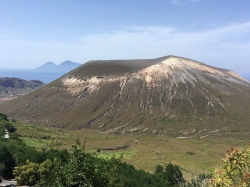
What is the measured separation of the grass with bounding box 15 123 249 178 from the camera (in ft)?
172

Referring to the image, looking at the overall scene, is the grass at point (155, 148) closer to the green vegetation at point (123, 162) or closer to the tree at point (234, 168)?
the green vegetation at point (123, 162)

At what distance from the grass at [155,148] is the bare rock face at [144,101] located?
1368 cm

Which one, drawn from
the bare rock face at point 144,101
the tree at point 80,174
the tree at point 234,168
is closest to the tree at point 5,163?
the tree at point 80,174

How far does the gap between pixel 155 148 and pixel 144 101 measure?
1671 inches

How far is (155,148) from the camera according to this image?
66375 millimetres

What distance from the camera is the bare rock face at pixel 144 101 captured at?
93.7m

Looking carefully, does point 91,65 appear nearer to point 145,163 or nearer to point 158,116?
point 158,116

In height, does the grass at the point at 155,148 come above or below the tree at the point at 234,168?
below

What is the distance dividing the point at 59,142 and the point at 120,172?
119 feet

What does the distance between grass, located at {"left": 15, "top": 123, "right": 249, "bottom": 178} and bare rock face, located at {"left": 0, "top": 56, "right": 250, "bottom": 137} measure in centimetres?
1368

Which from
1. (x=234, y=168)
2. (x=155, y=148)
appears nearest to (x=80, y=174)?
(x=234, y=168)

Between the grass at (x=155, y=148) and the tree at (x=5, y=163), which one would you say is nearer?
the tree at (x=5, y=163)

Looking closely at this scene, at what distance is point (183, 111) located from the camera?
10031cm

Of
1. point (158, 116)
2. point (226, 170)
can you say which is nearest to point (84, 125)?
point (158, 116)
